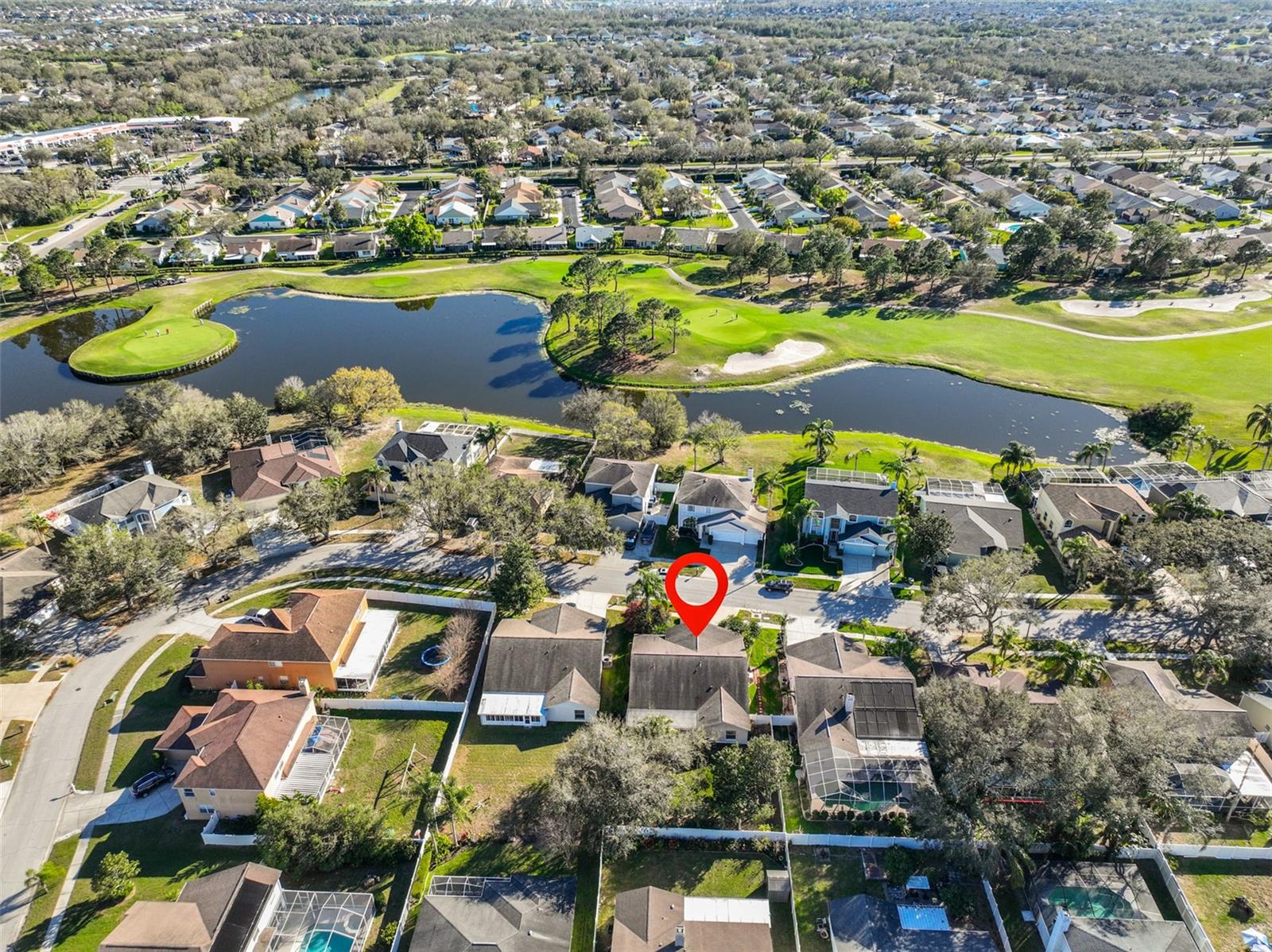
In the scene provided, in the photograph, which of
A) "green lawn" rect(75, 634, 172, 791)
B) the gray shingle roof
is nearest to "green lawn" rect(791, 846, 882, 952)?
"green lawn" rect(75, 634, 172, 791)

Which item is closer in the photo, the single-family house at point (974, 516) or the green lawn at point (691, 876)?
the green lawn at point (691, 876)

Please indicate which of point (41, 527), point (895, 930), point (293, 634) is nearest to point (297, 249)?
point (41, 527)

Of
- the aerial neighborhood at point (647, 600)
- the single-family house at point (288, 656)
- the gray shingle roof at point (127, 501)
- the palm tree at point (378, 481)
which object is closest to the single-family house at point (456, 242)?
the aerial neighborhood at point (647, 600)

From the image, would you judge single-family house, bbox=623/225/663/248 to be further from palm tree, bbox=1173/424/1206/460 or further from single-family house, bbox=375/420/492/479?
palm tree, bbox=1173/424/1206/460

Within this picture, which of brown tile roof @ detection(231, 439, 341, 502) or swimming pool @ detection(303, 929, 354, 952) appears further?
brown tile roof @ detection(231, 439, 341, 502)

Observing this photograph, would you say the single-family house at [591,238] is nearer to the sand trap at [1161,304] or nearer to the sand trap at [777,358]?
the sand trap at [777,358]
